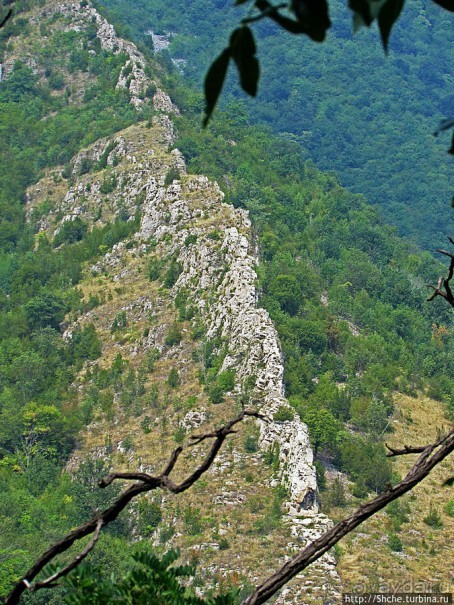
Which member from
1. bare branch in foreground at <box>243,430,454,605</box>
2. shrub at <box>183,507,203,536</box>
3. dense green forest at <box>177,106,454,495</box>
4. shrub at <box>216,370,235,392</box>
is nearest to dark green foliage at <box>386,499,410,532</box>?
dense green forest at <box>177,106,454,495</box>

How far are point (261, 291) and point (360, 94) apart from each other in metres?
50.1

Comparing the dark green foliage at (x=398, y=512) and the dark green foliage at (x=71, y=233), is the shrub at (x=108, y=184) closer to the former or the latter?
the dark green foliage at (x=71, y=233)

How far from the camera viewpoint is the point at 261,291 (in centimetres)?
3033

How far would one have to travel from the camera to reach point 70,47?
49781mm

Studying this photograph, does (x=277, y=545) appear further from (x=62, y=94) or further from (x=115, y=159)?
(x=62, y=94)

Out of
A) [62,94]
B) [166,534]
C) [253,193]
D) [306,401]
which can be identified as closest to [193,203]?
[253,193]

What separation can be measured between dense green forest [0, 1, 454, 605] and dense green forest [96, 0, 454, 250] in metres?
5.77

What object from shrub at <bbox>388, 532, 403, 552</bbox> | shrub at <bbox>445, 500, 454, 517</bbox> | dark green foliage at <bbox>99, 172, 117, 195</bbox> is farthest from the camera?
dark green foliage at <bbox>99, 172, 117, 195</bbox>

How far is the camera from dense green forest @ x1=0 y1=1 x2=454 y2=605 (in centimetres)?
2550

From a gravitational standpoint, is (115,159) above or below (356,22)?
below

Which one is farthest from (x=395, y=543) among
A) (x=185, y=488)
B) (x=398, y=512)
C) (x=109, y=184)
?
(x=109, y=184)

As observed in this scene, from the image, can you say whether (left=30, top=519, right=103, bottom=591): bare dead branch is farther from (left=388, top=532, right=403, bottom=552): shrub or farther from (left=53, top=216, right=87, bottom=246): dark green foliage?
(left=53, top=216, right=87, bottom=246): dark green foliage

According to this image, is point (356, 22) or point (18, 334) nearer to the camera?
point (356, 22)

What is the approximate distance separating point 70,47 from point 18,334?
2075 cm
